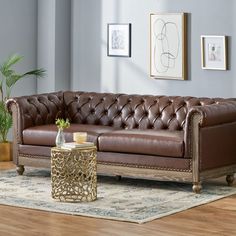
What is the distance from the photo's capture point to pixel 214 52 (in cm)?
938

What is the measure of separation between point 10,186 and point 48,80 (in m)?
2.46

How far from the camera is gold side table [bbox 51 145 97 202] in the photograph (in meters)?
7.80

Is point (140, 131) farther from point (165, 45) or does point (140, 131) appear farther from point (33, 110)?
point (165, 45)

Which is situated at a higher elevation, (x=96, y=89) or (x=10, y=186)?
(x=96, y=89)

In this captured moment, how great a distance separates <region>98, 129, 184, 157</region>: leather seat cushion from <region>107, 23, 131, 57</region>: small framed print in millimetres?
1717

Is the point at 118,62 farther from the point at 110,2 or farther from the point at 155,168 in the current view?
the point at 155,168

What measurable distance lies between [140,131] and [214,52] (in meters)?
1.32

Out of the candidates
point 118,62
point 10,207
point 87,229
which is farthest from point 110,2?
point 87,229

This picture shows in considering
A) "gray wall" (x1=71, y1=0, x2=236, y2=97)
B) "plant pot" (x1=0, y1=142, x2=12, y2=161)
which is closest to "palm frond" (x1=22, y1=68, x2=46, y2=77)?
"gray wall" (x1=71, y1=0, x2=236, y2=97)

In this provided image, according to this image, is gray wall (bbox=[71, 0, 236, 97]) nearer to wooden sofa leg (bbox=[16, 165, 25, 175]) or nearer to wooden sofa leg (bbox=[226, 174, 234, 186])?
wooden sofa leg (bbox=[226, 174, 234, 186])

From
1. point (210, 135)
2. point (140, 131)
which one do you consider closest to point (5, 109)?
point (140, 131)

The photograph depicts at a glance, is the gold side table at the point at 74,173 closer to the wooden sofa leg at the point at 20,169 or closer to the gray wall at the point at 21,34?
the wooden sofa leg at the point at 20,169

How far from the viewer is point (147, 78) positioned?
10000 millimetres

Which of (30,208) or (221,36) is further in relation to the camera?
(221,36)
